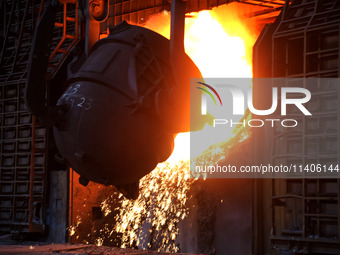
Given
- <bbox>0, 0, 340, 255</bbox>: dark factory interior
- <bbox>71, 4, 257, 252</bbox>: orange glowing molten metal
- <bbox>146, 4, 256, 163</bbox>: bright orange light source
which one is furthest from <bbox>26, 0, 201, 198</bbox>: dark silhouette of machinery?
<bbox>146, 4, 256, 163</bbox>: bright orange light source

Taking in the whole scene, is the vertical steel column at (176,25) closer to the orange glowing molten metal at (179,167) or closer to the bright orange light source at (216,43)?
the orange glowing molten metal at (179,167)

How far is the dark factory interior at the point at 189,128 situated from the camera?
6.97 metres

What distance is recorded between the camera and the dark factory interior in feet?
22.9

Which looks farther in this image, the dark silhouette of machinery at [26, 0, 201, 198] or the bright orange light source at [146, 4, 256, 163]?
the bright orange light source at [146, 4, 256, 163]

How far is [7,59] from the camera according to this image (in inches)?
548

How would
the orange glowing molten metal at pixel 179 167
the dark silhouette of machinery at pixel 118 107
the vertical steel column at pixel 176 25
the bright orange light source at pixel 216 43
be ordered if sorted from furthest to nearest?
the bright orange light source at pixel 216 43 < the orange glowing molten metal at pixel 179 167 < the vertical steel column at pixel 176 25 < the dark silhouette of machinery at pixel 118 107

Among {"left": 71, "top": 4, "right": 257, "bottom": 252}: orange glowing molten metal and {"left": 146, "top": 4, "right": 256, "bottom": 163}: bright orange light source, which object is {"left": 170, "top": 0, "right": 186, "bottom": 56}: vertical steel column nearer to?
{"left": 71, "top": 4, "right": 257, "bottom": 252}: orange glowing molten metal

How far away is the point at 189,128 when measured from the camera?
7.43 m

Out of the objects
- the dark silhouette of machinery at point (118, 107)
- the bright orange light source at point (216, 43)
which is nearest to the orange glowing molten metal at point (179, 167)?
the bright orange light source at point (216, 43)

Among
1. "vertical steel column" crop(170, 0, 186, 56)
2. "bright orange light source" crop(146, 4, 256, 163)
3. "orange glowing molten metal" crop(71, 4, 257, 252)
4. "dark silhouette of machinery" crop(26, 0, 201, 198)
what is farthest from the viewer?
"bright orange light source" crop(146, 4, 256, 163)

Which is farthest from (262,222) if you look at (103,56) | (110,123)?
(103,56)

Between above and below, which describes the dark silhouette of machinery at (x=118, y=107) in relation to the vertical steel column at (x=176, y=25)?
below

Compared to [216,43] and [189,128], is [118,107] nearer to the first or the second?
[189,128]

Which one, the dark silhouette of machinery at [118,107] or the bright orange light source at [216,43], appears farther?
the bright orange light source at [216,43]
